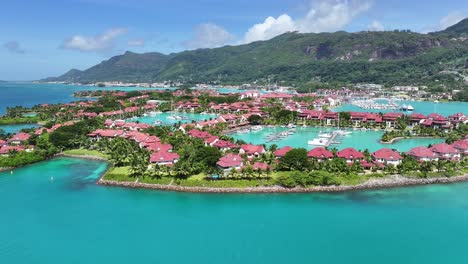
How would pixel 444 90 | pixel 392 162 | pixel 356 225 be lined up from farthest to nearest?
pixel 444 90 < pixel 392 162 < pixel 356 225

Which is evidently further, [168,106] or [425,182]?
[168,106]

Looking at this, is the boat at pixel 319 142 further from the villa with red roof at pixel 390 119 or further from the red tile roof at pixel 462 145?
the villa with red roof at pixel 390 119

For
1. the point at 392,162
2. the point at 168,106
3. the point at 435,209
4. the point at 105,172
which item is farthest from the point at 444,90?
the point at 105,172

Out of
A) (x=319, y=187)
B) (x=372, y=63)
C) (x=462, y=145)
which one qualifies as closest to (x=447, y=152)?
(x=462, y=145)

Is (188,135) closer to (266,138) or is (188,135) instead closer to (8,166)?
(266,138)

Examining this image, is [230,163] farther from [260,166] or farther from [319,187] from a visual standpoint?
[319,187]

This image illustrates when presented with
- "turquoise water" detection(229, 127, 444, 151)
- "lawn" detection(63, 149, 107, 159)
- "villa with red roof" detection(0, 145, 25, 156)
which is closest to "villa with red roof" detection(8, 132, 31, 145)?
"villa with red roof" detection(0, 145, 25, 156)

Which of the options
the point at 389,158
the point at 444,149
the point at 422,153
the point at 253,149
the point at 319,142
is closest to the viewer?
the point at 389,158

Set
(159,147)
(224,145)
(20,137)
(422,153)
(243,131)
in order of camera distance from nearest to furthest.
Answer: (422,153) → (159,147) → (224,145) → (20,137) → (243,131)
